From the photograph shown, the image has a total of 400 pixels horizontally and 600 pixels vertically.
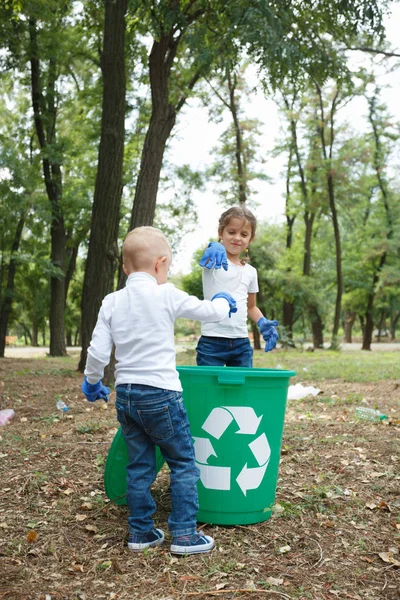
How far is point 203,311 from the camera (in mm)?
2529

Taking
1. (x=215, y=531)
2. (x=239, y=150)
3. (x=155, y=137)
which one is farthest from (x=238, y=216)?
(x=239, y=150)

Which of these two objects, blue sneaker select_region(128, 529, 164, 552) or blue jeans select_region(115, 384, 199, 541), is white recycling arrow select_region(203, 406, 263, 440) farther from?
blue sneaker select_region(128, 529, 164, 552)

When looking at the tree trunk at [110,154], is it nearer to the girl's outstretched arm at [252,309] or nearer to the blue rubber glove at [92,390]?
the girl's outstretched arm at [252,309]

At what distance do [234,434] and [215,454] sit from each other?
13cm

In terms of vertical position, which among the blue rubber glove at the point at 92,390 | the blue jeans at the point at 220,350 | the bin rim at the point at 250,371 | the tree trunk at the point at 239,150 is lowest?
the blue rubber glove at the point at 92,390

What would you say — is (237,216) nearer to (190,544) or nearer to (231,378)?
(231,378)

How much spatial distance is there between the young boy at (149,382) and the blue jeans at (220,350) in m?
0.70

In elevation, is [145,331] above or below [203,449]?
above

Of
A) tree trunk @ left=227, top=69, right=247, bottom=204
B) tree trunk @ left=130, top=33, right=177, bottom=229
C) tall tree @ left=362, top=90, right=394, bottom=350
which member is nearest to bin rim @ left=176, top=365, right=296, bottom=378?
tree trunk @ left=130, top=33, right=177, bottom=229

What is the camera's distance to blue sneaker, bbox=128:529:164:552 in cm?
255

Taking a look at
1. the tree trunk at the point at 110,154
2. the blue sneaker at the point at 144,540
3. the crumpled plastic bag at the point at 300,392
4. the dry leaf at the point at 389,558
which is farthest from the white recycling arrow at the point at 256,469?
the tree trunk at the point at 110,154

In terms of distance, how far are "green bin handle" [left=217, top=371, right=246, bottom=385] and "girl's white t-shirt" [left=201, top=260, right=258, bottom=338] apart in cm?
66

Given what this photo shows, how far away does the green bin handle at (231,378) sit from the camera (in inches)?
103

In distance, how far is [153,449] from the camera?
104 inches
